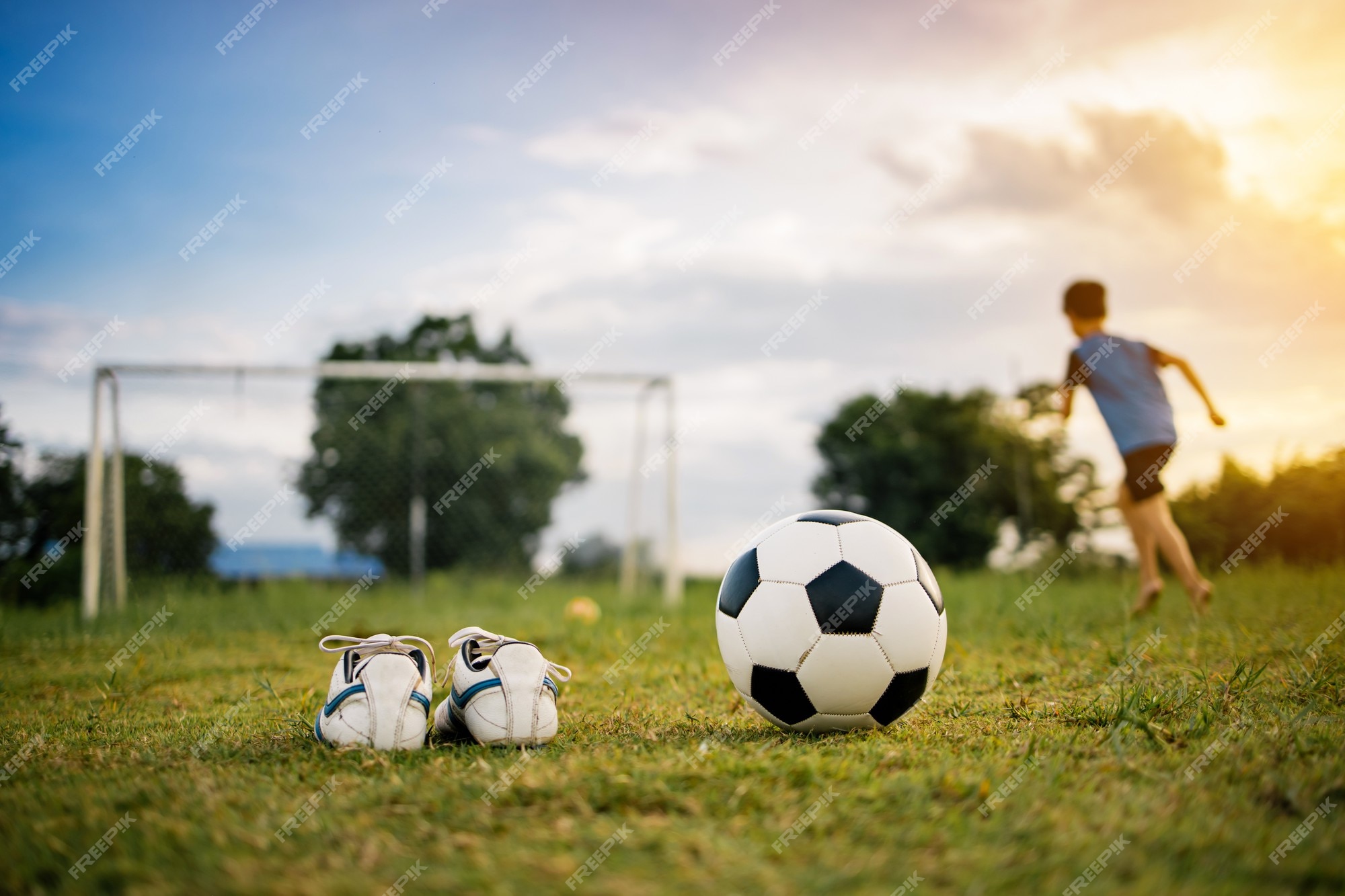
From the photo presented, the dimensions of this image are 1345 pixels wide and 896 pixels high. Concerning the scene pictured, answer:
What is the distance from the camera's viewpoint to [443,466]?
45.1ft

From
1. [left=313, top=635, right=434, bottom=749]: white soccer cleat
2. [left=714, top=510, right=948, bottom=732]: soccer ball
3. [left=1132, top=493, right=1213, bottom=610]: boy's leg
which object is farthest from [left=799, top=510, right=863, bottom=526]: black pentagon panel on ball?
[left=1132, top=493, right=1213, bottom=610]: boy's leg

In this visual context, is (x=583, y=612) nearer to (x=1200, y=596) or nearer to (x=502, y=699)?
(x=1200, y=596)

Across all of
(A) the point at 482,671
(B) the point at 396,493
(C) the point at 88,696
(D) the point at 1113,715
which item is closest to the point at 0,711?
(C) the point at 88,696

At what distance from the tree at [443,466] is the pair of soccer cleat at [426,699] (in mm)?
9623

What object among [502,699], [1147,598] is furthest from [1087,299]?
[502,699]

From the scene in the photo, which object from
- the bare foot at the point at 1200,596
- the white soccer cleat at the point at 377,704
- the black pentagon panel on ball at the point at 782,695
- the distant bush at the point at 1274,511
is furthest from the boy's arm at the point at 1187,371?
the white soccer cleat at the point at 377,704

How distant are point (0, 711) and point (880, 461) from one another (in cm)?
1566

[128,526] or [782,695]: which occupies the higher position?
[128,526]

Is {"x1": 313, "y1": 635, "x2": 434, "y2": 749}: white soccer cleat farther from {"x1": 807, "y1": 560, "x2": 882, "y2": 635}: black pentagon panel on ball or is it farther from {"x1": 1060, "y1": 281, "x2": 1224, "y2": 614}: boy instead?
{"x1": 1060, "y1": 281, "x2": 1224, "y2": 614}: boy

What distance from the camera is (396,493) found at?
1306cm

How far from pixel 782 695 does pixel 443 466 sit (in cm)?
1180

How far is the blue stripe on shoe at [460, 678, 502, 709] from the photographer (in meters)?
2.52

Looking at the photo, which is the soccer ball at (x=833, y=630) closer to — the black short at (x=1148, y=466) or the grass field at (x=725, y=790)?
the grass field at (x=725, y=790)

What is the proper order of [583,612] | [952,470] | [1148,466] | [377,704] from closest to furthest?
[377,704], [1148,466], [583,612], [952,470]
